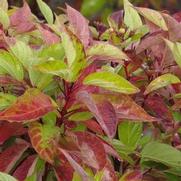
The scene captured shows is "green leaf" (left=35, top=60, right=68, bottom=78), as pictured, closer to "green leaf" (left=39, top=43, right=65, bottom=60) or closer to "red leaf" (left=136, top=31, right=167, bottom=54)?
"green leaf" (left=39, top=43, right=65, bottom=60)

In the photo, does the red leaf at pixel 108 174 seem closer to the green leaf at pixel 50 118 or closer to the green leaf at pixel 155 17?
the green leaf at pixel 50 118

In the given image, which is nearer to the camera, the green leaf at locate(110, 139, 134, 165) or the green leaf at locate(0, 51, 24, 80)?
the green leaf at locate(0, 51, 24, 80)

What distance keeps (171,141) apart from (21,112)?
41cm

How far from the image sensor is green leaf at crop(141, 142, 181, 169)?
3.48 ft

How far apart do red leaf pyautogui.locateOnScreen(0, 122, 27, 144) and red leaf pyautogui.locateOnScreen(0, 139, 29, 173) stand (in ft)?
0.09

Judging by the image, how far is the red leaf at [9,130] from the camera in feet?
3.17

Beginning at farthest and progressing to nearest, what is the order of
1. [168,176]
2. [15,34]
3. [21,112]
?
[15,34], [168,176], [21,112]

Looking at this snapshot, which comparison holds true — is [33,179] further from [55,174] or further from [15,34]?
[15,34]

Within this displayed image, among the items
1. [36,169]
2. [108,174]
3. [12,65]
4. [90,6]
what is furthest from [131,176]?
[90,6]

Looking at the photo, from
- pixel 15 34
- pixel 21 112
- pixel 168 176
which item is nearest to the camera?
pixel 21 112

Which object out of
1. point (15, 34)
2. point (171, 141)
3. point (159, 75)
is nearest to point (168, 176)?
point (171, 141)

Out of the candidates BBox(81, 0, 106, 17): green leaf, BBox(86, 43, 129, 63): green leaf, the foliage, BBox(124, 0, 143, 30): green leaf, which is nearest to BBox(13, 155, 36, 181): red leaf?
the foliage

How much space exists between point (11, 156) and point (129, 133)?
0.27 metres

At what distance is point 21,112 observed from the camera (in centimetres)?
Result: 90
